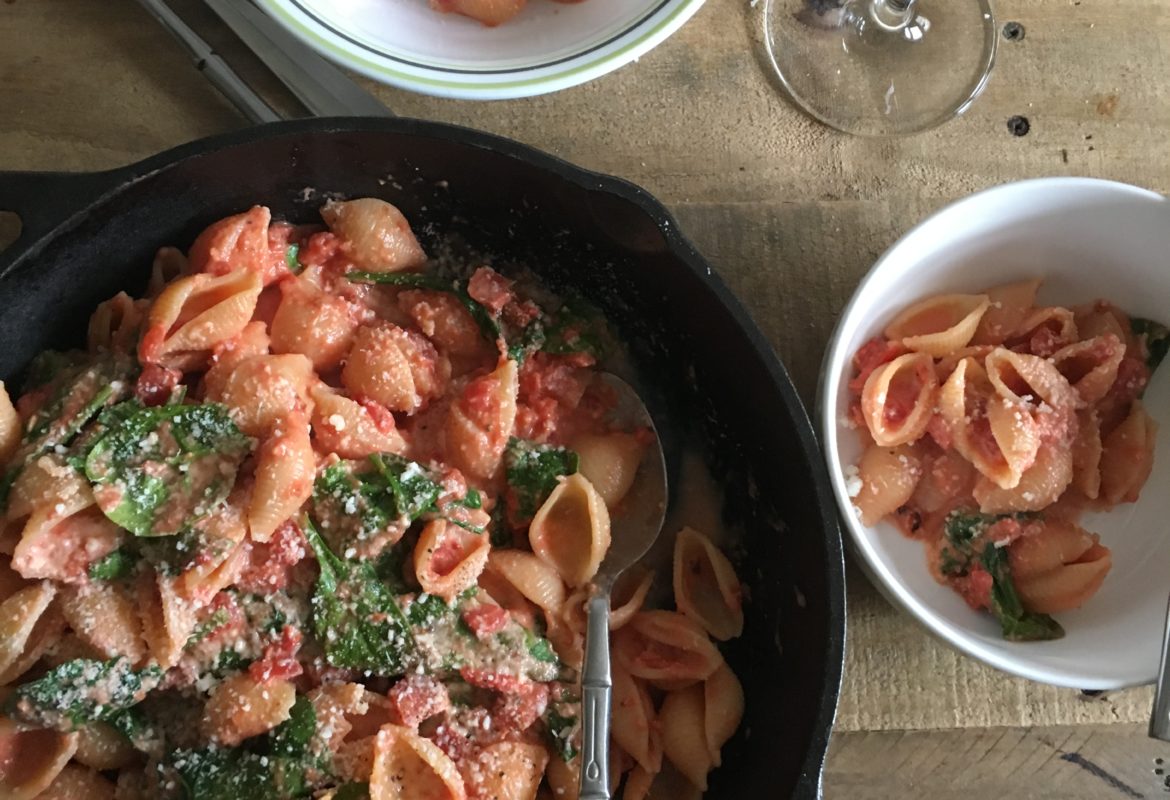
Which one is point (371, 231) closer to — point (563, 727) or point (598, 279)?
point (598, 279)

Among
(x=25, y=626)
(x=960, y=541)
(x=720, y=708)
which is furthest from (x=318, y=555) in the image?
(x=960, y=541)

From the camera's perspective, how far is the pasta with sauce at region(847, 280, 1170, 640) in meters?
1.26

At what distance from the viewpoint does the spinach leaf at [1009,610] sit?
1279mm

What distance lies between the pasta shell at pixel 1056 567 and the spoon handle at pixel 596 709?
0.57 m

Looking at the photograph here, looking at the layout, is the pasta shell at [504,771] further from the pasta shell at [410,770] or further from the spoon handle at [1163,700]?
the spoon handle at [1163,700]

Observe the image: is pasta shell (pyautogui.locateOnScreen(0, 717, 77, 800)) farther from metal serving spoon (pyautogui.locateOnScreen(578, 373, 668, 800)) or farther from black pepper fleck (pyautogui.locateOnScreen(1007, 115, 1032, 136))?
black pepper fleck (pyautogui.locateOnScreen(1007, 115, 1032, 136))

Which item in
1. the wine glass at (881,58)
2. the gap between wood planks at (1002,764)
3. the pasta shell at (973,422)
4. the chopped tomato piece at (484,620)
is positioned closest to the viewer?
the chopped tomato piece at (484,620)

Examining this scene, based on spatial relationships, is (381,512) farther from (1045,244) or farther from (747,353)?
(1045,244)

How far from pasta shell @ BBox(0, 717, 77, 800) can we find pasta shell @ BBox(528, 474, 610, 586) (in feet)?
1.89

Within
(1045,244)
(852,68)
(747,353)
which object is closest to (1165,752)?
(1045,244)

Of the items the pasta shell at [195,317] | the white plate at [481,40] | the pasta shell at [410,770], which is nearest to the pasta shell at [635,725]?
the pasta shell at [410,770]

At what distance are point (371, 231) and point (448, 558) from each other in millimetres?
420

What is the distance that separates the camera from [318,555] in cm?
112

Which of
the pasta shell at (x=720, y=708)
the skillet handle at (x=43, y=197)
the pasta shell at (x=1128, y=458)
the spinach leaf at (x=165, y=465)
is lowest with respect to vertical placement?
the pasta shell at (x=720, y=708)
